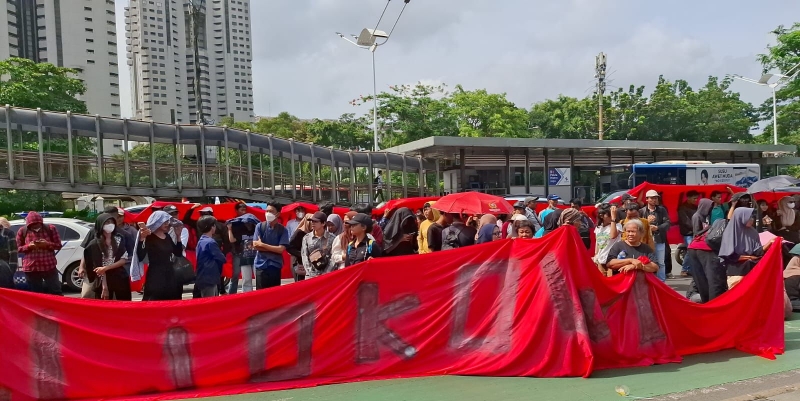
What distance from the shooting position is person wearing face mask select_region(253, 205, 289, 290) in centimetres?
825

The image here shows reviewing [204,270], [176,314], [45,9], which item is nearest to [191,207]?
[204,270]

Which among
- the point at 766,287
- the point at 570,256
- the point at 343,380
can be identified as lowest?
the point at 343,380

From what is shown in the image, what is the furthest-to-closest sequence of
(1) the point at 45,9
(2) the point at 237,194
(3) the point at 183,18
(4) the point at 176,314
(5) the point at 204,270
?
(3) the point at 183,18 → (1) the point at 45,9 → (2) the point at 237,194 → (5) the point at 204,270 → (4) the point at 176,314

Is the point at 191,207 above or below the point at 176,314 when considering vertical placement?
above

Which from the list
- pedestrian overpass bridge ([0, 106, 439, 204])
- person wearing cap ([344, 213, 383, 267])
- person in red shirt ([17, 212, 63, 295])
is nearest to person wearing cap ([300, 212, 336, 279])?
person wearing cap ([344, 213, 383, 267])

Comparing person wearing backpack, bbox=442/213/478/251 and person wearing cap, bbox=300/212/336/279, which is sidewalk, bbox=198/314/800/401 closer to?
person wearing cap, bbox=300/212/336/279

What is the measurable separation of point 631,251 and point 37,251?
6450mm

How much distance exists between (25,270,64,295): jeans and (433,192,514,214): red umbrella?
16.4 feet

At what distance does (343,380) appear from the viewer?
605 cm

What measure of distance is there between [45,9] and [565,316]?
10626 cm

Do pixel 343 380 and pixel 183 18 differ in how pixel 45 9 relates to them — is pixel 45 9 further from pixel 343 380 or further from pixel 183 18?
pixel 343 380

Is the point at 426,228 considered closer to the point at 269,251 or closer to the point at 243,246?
the point at 269,251

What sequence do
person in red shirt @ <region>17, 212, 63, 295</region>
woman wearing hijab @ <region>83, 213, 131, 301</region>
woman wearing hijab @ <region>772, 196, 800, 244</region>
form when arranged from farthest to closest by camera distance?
woman wearing hijab @ <region>772, 196, 800, 244</region>
person in red shirt @ <region>17, 212, 63, 295</region>
woman wearing hijab @ <region>83, 213, 131, 301</region>

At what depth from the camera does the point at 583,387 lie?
584cm
